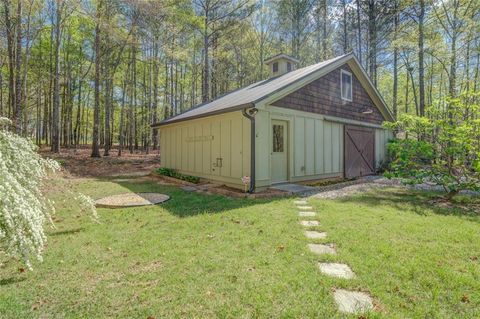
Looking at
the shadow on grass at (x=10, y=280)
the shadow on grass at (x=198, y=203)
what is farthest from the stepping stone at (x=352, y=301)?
the shadow on grass at (x=198, y=203)

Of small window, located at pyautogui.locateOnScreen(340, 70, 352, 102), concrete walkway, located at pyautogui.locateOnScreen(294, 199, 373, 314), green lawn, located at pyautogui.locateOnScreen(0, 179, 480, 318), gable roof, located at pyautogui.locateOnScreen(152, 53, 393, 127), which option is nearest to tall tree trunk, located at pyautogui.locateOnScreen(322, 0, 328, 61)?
gable roof, located at pyautogui.locateOnScreen(152, 53, 393, 127)

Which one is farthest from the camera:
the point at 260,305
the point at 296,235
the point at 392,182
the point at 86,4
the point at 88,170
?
the point at 86,4

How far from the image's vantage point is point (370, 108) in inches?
469

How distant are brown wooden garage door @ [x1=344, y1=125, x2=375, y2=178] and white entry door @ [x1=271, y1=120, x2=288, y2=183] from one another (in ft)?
11.1

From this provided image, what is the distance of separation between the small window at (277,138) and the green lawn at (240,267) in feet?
10.8

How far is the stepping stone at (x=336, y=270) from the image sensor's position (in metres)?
2.77

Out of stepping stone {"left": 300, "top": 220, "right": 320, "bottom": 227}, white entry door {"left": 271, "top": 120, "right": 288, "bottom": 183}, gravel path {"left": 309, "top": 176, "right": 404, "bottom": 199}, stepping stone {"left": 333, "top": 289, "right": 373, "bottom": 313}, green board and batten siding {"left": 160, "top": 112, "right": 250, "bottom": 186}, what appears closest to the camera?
stepping stone {"left": 333, "top": 289, "right": 373, "bottom": 313}

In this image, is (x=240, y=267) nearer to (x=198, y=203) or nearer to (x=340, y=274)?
(x=340, y=274)

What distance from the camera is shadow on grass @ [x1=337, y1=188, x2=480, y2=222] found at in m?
5.32

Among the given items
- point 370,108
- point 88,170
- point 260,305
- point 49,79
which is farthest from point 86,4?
point 260,305

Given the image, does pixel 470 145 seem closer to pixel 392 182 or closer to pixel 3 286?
pixel 392 182

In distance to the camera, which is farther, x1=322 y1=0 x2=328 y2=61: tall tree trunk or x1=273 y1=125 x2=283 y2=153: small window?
x1=322 y1=0 x2=328 y2=61: tall tree trunk

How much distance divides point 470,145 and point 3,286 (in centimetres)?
847

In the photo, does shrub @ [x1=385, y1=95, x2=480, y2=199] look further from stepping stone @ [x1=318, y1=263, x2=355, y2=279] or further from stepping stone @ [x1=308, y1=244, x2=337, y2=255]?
stepping stone @ [x1=318, y1=263, x2=355, y2=279]
